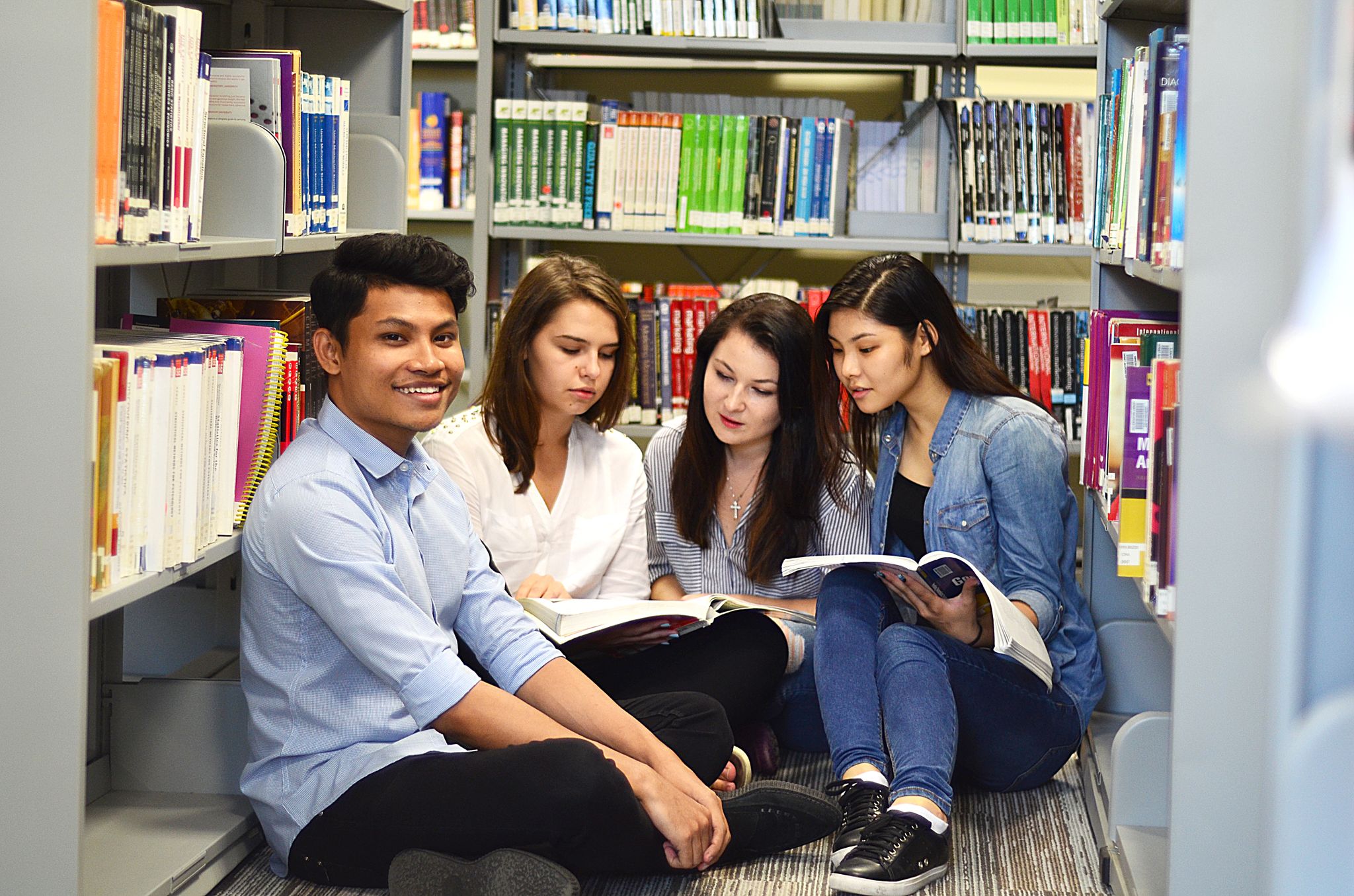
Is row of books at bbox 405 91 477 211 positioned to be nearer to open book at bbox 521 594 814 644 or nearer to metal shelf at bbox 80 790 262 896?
open book at bbox 521 594 814 644

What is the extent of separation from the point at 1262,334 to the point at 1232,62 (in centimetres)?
26

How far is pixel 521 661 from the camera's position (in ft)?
6.31

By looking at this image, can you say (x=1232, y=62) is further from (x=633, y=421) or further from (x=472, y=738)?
(x=633, y=421)

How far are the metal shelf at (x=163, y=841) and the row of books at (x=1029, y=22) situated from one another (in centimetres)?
252

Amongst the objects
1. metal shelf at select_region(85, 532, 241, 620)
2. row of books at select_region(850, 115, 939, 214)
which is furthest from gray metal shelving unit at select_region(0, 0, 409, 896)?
row of books at select_region(850, 115, 939, 214)

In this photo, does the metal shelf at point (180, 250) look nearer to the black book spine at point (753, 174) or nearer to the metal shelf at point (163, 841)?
the metal shelf at point (163, 841)

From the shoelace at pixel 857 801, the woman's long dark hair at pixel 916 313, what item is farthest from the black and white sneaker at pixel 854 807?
the woman's long dark hair at pixel 916 313

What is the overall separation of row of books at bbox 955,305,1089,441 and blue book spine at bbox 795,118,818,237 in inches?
18.0

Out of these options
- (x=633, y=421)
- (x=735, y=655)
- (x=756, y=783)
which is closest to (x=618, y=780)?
(x=756, y=783)

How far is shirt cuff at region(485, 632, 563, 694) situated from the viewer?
192 centimetres

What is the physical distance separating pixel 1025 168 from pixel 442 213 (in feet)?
5.14

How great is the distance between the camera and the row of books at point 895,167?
345 cm

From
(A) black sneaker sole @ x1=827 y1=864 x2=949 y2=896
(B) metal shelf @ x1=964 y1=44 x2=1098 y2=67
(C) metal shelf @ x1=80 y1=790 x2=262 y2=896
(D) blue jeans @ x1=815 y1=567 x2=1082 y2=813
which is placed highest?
(B) metal shelf @ x1=964 y1=44 x2=1098 y2=67

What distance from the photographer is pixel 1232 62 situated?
1.27 metres
